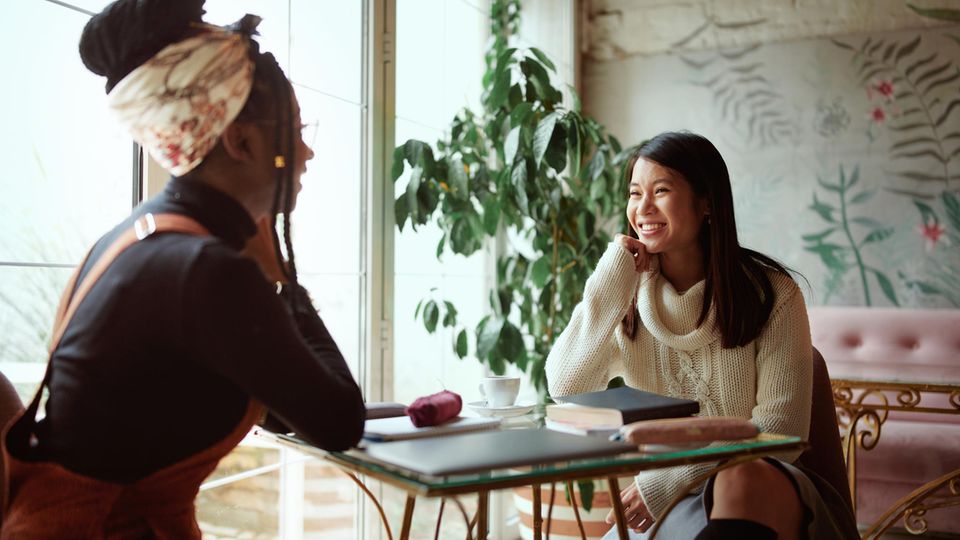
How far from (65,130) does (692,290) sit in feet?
4.25

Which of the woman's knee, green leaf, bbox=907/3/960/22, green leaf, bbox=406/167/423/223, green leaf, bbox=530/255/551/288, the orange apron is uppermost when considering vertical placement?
green leaf, bbox=907/3/960/22

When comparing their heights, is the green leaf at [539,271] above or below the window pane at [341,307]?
above

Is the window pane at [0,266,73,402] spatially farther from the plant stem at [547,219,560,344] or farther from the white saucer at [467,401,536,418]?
the plant stem at [547,219,560,344]

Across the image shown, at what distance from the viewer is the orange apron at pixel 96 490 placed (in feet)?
2.97

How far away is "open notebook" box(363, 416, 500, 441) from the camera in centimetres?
115

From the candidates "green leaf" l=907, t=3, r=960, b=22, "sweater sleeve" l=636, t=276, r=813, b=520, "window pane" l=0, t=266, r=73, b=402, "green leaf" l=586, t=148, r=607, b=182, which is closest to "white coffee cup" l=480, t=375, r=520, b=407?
"sweater sleeve" l=636, t=276, r=813, b=520

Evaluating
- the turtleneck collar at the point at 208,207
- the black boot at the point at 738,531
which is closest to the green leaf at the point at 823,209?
the black boot at the point at 738,531

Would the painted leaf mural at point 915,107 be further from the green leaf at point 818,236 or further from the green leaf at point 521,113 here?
the green leaf at point 521,113

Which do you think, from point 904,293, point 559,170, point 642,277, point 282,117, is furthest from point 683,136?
point 904,293

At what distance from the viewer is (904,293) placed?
3.71 meters

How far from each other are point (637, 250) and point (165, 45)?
117 centimetres

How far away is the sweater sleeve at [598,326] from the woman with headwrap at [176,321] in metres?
0.86

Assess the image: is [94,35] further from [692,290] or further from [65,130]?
[692,290]

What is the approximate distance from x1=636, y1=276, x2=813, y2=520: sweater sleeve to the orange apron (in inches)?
34.9
